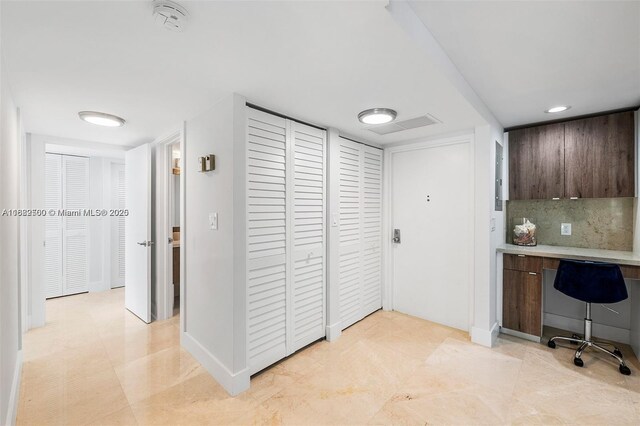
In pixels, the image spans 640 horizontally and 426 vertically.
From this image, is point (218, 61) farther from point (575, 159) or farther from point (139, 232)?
point (575, 159)

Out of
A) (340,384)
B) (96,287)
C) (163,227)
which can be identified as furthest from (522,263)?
(96,287)

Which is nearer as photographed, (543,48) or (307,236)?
(543,48)

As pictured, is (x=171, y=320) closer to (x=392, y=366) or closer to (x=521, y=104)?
(x=392, y=366)

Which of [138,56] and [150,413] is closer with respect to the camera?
[138,56]

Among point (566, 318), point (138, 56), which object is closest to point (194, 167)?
point (138, 56)

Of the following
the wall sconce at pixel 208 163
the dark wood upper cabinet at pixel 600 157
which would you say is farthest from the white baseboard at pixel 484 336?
the wall sconce at pixel 208 163

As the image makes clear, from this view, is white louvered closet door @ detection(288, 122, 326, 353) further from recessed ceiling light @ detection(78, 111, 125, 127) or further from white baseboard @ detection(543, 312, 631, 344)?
white baseboard @ detection(543, 312, 631, 344)

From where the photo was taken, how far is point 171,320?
3.29 m

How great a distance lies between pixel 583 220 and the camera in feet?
9.71

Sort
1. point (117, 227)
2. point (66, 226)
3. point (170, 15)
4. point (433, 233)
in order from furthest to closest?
point (117, 227) → point (66, 226) → point (433, 233) → point (170, 15)

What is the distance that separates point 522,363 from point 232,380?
2305 mm

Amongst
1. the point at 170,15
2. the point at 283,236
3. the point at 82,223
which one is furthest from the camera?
the point at 82,223

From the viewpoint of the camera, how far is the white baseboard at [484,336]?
8.78 ft

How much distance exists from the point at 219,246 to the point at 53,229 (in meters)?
3.60
